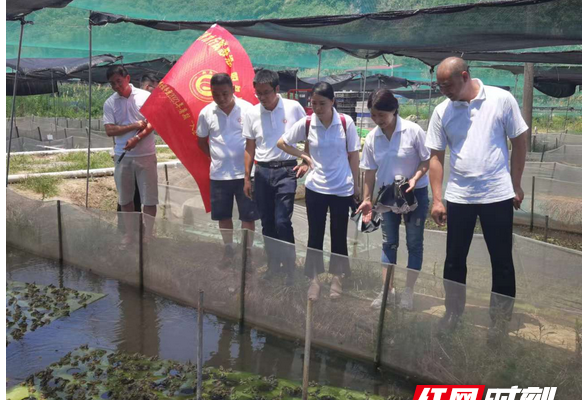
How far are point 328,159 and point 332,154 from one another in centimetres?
4

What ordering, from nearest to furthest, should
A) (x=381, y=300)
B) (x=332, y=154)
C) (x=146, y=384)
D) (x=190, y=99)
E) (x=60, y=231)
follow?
(x=146, y=384) → (x=381, y=300) → (x=332, y=154) → (x=190, y=99) → (x=60, y=231)

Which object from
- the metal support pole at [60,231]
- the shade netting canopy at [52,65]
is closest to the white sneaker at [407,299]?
the metal support pole at [60,231]

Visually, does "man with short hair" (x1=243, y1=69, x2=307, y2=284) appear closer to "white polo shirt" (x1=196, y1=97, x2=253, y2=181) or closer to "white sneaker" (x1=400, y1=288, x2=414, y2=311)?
"white polo shirt" (x1=196, y1=97, x2=253, y2=181)

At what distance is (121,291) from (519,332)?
3.17 metres

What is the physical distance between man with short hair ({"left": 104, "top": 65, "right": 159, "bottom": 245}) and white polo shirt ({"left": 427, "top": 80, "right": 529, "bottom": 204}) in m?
3.08

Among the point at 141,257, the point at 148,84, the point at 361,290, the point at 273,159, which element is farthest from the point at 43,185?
the point at 361,290

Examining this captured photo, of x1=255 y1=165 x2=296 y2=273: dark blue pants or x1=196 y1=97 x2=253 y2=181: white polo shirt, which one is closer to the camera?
x1=255 y1=165 x2=296 y2=273: dark blue pants

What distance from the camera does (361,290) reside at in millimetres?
3945

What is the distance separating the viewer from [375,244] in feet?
18.1

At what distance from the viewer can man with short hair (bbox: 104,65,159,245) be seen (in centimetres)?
593

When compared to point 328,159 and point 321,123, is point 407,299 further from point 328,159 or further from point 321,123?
point 321,123

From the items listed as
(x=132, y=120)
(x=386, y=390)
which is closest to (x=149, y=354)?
(x=386, y=390)

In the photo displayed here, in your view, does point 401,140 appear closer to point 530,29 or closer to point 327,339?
point 530,29

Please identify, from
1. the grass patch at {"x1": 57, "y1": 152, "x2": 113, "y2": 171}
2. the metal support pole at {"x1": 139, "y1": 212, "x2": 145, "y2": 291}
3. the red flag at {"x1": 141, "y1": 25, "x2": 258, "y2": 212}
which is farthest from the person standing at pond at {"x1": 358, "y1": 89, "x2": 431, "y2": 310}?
the grass patch at {"x1": 57, "y1": 152, "x2": 113, "y2": 171}
